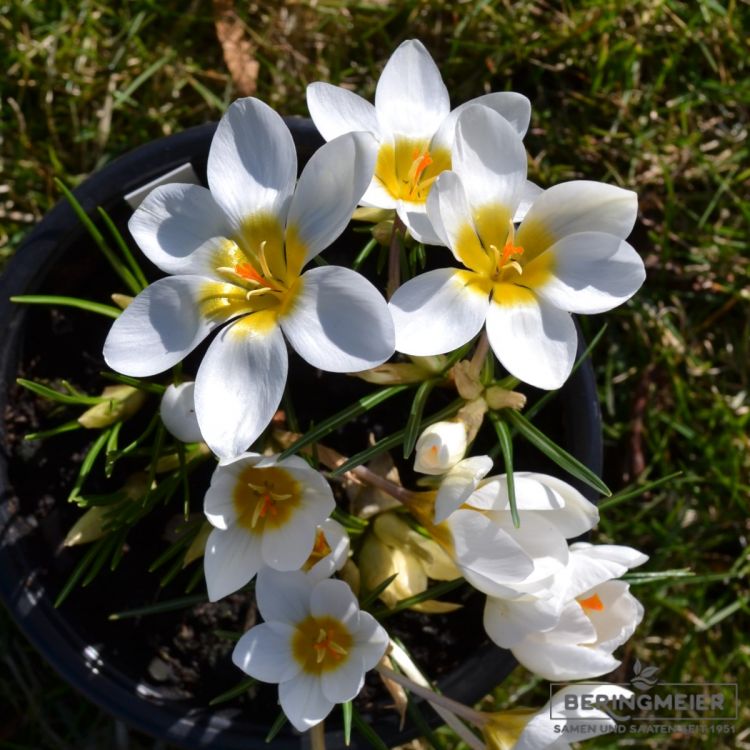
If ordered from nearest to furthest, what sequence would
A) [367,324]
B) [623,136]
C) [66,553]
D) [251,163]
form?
1. [367,324]
2. [251,163]
3. [66,553]
4. [623,136]

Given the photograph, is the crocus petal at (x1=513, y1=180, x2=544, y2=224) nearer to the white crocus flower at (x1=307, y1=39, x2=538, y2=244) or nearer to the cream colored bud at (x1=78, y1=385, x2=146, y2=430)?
the white crocus flower at (x1=307, y1=39, x2=538, y2=244)

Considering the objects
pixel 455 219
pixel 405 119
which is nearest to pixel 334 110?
pixel 405 119

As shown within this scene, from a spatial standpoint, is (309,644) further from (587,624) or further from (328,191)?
(328,191)

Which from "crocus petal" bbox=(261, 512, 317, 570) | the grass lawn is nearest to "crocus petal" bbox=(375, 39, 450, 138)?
"crocus petal" bbox=(261, 512, 317, 570)

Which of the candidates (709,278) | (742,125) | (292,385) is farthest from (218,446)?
(742,125)

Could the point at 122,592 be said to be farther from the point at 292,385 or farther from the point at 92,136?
the point at 92,136

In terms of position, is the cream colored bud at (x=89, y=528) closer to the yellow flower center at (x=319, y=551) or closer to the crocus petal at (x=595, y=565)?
the yellow flower center at (x=319, y=551)
